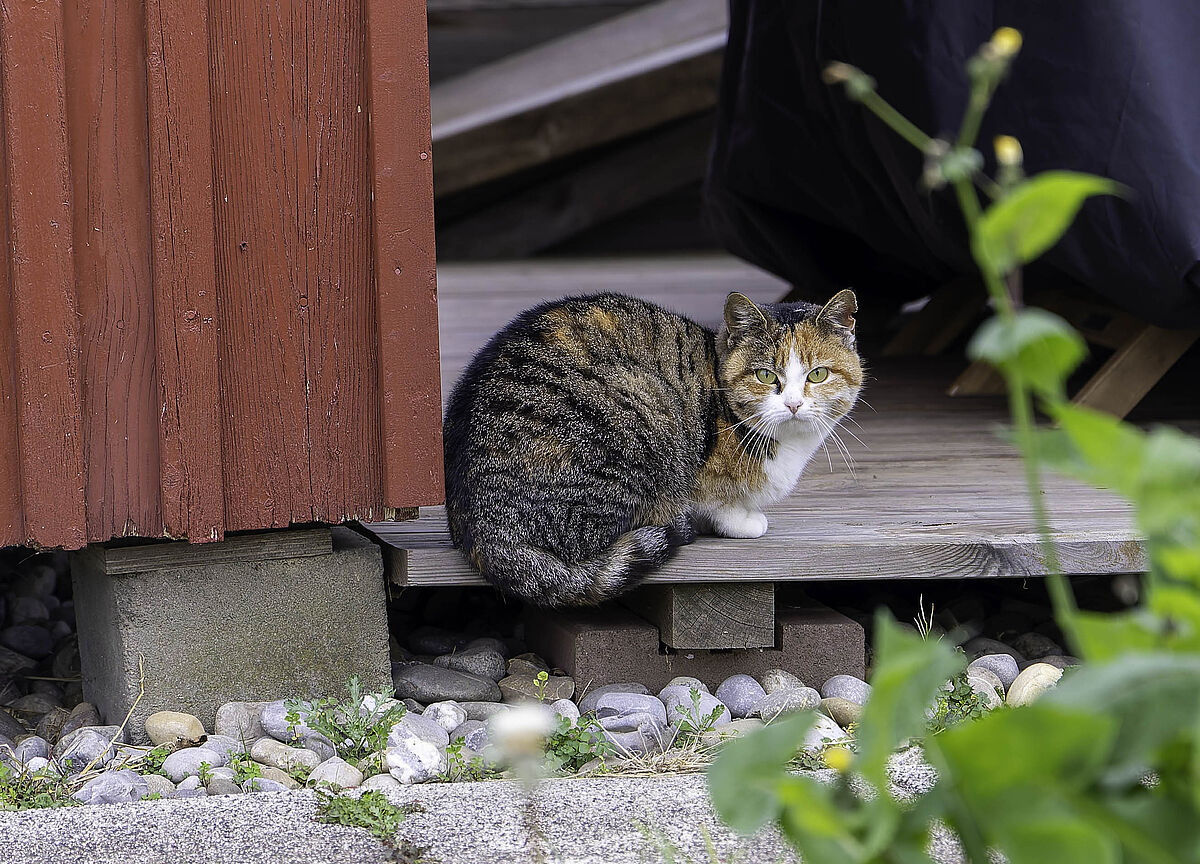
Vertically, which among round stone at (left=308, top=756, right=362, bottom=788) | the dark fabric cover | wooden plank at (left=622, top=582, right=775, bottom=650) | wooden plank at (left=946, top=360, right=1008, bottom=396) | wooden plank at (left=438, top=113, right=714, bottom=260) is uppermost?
wooden plank at (left=438, top=113, right=714, bottom=260)

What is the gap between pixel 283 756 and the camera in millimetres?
2145

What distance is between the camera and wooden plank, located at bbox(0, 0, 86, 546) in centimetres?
202

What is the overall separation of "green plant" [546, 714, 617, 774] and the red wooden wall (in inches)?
21.3

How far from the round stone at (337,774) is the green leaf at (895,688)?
54.0 inches

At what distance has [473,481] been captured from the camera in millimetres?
2463

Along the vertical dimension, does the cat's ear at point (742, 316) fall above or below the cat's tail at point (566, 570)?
above

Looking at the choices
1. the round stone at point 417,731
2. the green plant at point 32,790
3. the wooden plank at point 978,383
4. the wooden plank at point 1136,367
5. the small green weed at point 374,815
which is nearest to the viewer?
the small green weed at point 374,815

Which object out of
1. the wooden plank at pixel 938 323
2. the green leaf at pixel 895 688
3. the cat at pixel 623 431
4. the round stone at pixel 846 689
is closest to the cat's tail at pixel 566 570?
the cat at pixel 623 431

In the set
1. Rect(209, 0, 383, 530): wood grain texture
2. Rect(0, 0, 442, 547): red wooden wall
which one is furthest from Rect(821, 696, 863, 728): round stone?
Rect(209, 0, 383, 530): wood grain texture

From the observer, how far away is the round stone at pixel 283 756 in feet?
6.96

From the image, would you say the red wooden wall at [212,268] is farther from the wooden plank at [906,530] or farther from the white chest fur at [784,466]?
Result: the white chest fur at [784,466]

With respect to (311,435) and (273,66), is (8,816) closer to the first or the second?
(311,435)

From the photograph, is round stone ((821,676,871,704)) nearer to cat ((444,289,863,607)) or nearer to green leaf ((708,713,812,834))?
Result: cat ((444,289,863,607))

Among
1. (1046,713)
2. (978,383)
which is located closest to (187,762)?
(1046,713)
